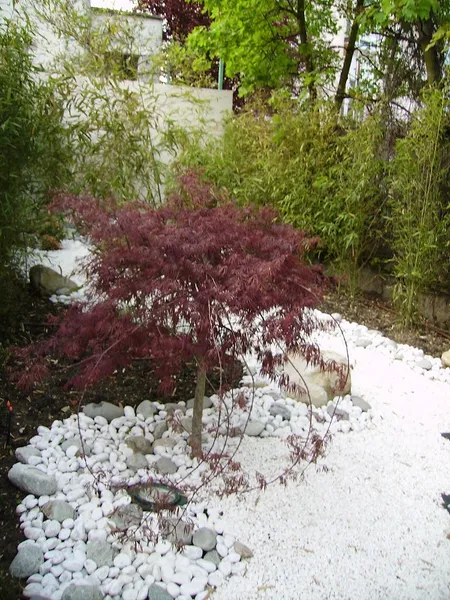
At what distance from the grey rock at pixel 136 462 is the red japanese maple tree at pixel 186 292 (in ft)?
1.23

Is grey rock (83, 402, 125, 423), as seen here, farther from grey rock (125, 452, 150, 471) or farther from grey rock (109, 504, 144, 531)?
grey rock (109, 504, 144, 531)

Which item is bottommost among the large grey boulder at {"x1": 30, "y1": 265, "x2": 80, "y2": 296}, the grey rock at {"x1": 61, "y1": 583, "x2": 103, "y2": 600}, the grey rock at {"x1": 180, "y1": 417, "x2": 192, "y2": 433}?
the grey rock at {"x1": 180, "y1": 417, "x2": 192, "y2": 433}

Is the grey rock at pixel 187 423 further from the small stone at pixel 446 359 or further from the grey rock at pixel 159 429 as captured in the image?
the small stone at pixel 446 359

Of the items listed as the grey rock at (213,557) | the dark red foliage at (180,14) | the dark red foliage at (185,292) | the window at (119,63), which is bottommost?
the grey rock at (213,557)

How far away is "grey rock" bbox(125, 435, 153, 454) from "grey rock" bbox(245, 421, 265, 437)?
449 millimetres

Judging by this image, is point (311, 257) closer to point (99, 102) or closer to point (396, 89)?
point (396, 89)

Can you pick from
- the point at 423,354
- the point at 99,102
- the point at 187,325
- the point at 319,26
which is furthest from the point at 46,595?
the point at 319,26

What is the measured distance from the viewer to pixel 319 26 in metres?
5.96

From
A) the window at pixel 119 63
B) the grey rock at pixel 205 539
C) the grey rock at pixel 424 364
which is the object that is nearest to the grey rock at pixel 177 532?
the grey rock at pixel 205 539

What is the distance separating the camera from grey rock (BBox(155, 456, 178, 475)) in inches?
84.0

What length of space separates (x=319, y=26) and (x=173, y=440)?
5224mm

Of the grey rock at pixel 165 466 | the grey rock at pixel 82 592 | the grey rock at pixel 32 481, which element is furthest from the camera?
the grey rock at pixel 165 466

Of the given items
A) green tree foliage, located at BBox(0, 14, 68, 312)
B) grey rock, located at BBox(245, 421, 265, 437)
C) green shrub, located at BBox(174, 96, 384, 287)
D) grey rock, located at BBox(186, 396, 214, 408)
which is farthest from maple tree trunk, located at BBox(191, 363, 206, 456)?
green shrub, located at BBox(174, 96, 384, 287)

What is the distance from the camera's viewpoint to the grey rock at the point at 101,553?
5.56 feet
